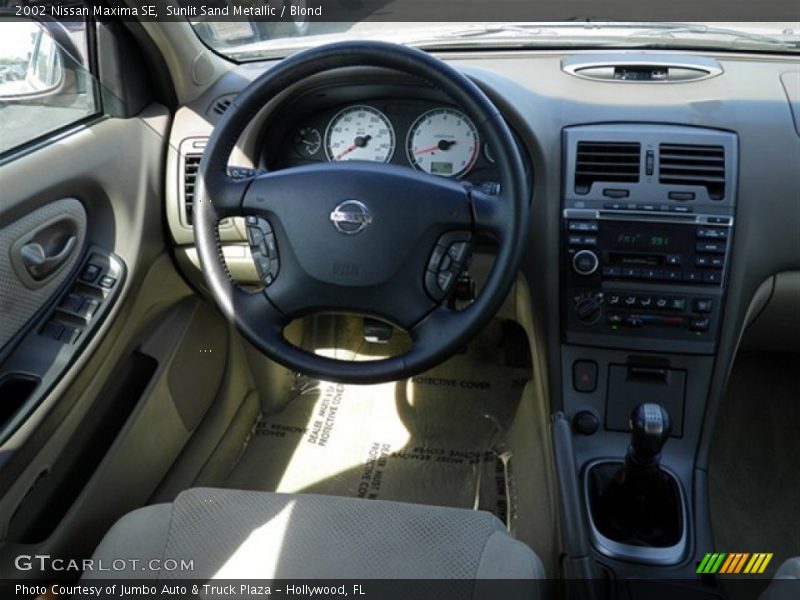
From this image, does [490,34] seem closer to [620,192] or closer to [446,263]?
[620,192]

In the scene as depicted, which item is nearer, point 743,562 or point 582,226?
point 582,226

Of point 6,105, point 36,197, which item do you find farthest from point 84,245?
point 6,105

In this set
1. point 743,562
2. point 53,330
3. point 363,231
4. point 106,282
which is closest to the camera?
point 363,231

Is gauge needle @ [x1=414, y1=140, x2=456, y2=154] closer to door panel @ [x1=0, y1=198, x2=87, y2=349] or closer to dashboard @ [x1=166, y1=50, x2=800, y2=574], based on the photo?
dashboard @ [x1=166, y1=50, x2=800, y2=574]

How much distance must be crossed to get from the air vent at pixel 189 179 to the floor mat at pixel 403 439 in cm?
77

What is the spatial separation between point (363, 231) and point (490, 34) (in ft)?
2.78

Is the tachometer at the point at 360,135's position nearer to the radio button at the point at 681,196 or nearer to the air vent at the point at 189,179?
the air vent at the point at 189,179

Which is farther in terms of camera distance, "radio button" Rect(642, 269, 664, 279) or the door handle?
"radio button" Rect(642, 269, 664, 279)

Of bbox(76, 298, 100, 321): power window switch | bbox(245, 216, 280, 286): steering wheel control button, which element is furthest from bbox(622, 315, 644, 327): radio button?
bbox(76, 298, 100, 321): power window switch

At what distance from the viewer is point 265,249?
54.5 inches

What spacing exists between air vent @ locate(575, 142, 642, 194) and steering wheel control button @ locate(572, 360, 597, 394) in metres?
0.40

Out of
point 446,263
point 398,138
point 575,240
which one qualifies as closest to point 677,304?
point 575,240

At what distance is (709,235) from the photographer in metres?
1.54

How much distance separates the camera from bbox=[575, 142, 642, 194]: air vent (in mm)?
1571
